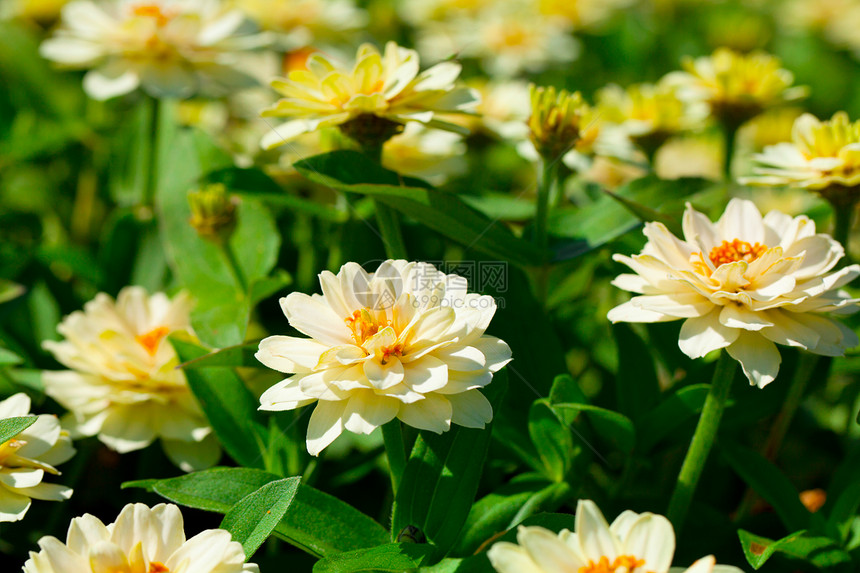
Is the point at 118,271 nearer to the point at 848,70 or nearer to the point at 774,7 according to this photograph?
the point at 848,70

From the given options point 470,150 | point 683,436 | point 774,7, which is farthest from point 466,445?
point 774,7

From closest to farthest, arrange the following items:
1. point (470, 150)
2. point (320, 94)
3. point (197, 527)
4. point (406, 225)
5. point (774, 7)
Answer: point (320, 94) → point (197, 527) → point (406, 225) → point (470, 150) → point (774, 7)

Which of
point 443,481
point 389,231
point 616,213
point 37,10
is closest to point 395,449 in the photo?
point 443,481

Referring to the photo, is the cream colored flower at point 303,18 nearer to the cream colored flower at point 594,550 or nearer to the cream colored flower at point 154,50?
the cream colored flower at point 154,50

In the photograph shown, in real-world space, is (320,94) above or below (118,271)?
above

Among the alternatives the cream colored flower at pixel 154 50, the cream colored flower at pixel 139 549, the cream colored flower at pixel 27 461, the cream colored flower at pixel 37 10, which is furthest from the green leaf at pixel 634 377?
the cream colored flower at pixel 37 10

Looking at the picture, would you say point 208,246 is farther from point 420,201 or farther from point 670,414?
point 670,414
